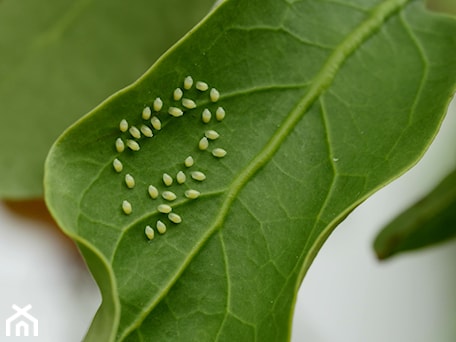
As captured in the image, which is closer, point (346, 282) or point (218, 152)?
point (218, 152)

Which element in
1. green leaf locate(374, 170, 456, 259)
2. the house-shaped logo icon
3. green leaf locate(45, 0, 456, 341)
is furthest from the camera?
the house-shaped logo icon

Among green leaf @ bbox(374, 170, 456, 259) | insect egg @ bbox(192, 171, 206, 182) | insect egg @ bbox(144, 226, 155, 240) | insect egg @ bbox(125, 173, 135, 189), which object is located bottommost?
insect egg @ bbox(144, 226, 155, 240)

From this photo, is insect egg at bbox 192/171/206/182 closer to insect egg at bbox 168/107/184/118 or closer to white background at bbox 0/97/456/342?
insect egg at bbox 168/107/184/118

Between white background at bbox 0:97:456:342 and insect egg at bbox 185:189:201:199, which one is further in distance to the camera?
white background at bbox 0:97:456:342

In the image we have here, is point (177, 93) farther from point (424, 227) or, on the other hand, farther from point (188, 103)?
point (424, 227)

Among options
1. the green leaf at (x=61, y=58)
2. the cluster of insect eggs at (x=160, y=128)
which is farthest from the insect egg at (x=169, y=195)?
the green leaf at (x=61, y=58)

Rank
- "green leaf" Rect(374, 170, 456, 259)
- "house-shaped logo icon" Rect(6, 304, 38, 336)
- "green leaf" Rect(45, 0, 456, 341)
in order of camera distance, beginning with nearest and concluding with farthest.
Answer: "green leaf" Rect(45, 0, 456, 341) < "green leaf" Rect(374, 170, 456, 259) < "house-shaped logo icon" Rect(6, 304, 38, 336)

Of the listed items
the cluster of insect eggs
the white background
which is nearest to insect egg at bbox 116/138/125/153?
the cluster of insect eggs

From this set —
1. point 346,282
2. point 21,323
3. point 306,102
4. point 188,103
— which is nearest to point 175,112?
point 188,103
